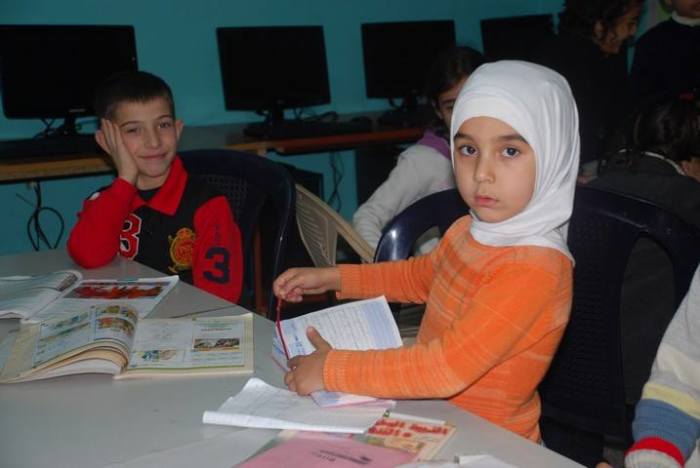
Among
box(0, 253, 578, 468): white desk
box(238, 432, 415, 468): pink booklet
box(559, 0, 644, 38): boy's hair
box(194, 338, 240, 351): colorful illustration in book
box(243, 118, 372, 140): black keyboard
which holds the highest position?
box(559, 0, 644, 38): boy's hair

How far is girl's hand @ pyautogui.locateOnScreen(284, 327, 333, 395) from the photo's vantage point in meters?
1.15

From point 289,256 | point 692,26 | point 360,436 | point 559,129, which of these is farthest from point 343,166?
point 360,436

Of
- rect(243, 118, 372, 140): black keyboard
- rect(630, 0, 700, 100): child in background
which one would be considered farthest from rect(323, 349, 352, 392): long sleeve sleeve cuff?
rect(630, 0, 700, 100): child in background

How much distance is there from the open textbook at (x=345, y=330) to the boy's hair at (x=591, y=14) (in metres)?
2.24

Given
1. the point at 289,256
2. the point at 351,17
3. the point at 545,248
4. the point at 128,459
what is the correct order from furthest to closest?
the point at 351,17 < the point at 289,256 < the point at 545,248 < the point at 128,459

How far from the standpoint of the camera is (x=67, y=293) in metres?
1.67

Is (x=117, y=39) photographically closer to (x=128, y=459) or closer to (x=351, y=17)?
(x=351, y=17)

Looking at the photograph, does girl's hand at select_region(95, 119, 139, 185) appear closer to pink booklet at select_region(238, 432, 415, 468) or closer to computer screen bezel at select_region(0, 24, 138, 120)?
pink booklet at select_region(238, 432, 415, 468)

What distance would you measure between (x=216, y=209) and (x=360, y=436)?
3.81 feet

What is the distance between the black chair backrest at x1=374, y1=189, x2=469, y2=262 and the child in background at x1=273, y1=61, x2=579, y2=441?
343 millimetres

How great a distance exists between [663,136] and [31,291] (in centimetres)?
158

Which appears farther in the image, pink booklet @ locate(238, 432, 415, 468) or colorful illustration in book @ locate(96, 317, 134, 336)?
colorful illustration in book @ locate(96, 317, 134, 336)

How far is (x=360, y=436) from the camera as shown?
1.03 metres

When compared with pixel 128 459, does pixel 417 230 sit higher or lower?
higher
